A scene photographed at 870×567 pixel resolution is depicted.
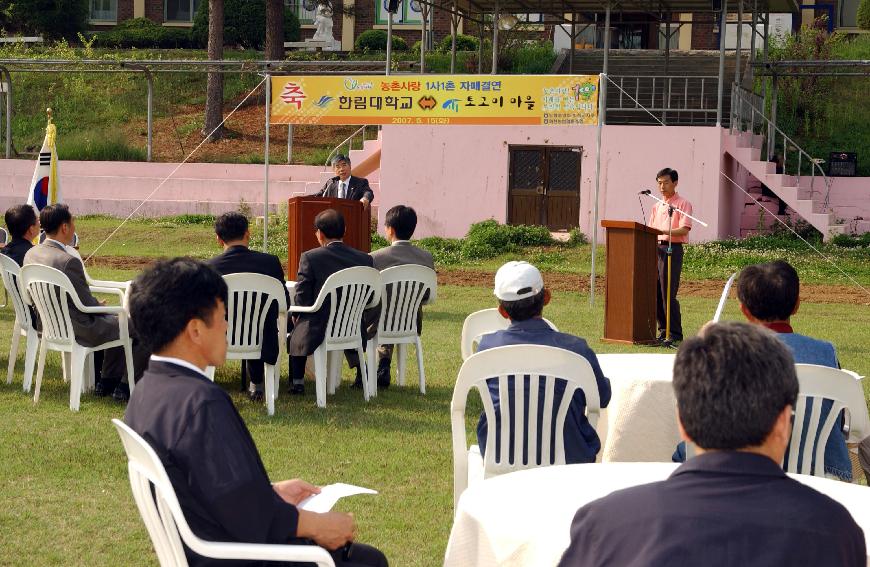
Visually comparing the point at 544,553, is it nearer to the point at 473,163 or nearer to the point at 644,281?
the point at 644,281

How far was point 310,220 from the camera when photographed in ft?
36.9

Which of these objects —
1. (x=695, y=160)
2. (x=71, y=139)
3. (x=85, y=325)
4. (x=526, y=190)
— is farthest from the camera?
(x=71, y=139)

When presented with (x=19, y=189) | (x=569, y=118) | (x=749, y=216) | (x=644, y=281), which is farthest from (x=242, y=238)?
(x=19, y=189)

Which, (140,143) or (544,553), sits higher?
(140,143)

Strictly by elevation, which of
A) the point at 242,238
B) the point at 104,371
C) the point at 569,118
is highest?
the point at 569,118

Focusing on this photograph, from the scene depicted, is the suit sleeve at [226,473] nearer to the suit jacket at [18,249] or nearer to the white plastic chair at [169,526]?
the white plastic chair at [169,526]

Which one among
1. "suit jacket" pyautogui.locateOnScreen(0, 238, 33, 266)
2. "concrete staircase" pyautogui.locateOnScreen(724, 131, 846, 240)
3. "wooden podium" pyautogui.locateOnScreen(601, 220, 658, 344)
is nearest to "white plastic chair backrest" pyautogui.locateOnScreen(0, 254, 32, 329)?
"suit jacket" pyautogui.locateOnScreen(0, 238, 33, 266)

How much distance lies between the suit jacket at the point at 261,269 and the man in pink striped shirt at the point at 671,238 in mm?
5151

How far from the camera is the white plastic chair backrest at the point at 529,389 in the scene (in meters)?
5.02

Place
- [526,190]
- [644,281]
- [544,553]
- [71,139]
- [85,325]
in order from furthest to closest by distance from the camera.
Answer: [71,139] < [526,190] < [644,281] < [85,325] < [544,553]

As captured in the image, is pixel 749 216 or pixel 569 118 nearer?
pixel 569 118

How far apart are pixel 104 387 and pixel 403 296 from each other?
7.46ft

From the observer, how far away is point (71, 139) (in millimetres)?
30438

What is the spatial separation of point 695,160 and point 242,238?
14.3 metres
